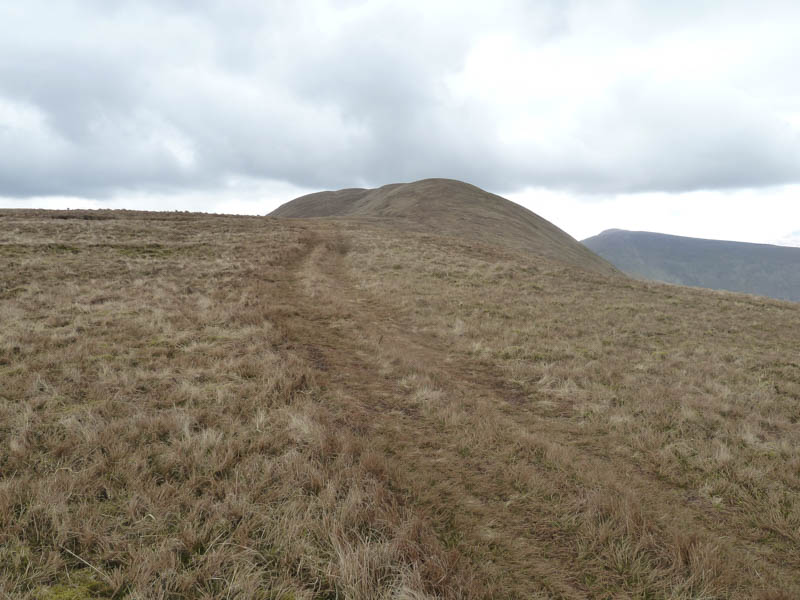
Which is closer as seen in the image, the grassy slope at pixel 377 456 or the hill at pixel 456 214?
the grassy slope at pixel 377 456

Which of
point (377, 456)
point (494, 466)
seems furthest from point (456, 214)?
point (377, 456)

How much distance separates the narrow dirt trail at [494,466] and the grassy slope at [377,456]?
4 centimetres

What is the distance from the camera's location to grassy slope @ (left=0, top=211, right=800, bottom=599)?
11.9ft

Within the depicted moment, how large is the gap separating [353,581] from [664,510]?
14.4 feet

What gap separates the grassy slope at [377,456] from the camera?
142 inches

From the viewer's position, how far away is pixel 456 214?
70.0m

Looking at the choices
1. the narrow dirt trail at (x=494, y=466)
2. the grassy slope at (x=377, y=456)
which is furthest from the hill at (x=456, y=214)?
the narrow dirt trail at (x=494, y=466)

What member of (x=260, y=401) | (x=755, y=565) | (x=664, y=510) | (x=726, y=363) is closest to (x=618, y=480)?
(x=664, y=510)

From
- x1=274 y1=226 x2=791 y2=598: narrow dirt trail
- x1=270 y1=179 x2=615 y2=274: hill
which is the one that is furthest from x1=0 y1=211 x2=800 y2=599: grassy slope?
x1=270 y1=179 x2=615 y2=274: hill

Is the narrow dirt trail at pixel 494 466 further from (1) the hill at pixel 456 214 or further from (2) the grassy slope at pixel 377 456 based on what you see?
(1) the hill at pixel 456 214

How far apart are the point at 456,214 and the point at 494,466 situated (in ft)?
220

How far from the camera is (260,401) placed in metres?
6.83

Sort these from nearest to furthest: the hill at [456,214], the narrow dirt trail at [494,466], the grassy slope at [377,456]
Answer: the grassy slope at [377,456], the narrow dirt trail at [494,466], the hill at [456,214]

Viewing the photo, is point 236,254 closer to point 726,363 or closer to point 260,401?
point 260,401
